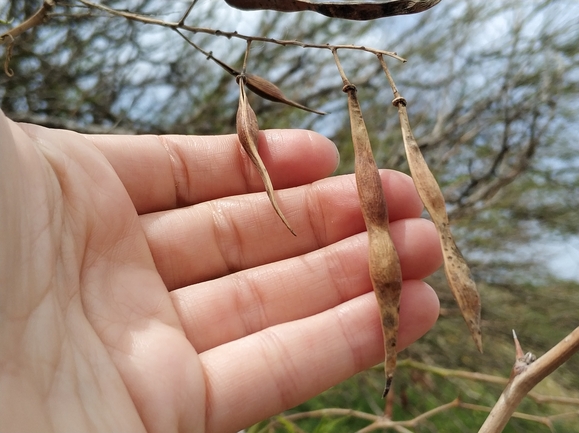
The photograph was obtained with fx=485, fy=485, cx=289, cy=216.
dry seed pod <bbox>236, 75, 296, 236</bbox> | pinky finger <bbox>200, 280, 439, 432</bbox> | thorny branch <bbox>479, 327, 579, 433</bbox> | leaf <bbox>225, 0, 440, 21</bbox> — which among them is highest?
leaf <bbox>225, 0, 440, 21</bbox>

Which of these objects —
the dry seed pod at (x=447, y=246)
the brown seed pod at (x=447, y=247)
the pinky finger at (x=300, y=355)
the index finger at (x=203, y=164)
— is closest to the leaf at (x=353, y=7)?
the brown seed pod at (x=447, y=247)

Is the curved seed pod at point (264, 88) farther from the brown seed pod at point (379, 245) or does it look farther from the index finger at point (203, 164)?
the brown seed pod at point (379, 245)

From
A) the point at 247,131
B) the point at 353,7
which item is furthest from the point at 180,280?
the point at 353,7

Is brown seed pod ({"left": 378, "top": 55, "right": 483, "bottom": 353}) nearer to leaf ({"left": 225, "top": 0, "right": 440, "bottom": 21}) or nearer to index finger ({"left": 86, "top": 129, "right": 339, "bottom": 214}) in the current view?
leaf ({"left": 225, "top": 0, "right": 440, "bottom": 21})

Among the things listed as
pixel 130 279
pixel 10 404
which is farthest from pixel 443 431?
pixel 10 404

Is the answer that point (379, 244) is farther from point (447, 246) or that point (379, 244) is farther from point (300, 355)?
point (300, 355)

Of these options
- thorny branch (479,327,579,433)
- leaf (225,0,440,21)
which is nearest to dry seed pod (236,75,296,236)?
leaf (225,0,440,21)
